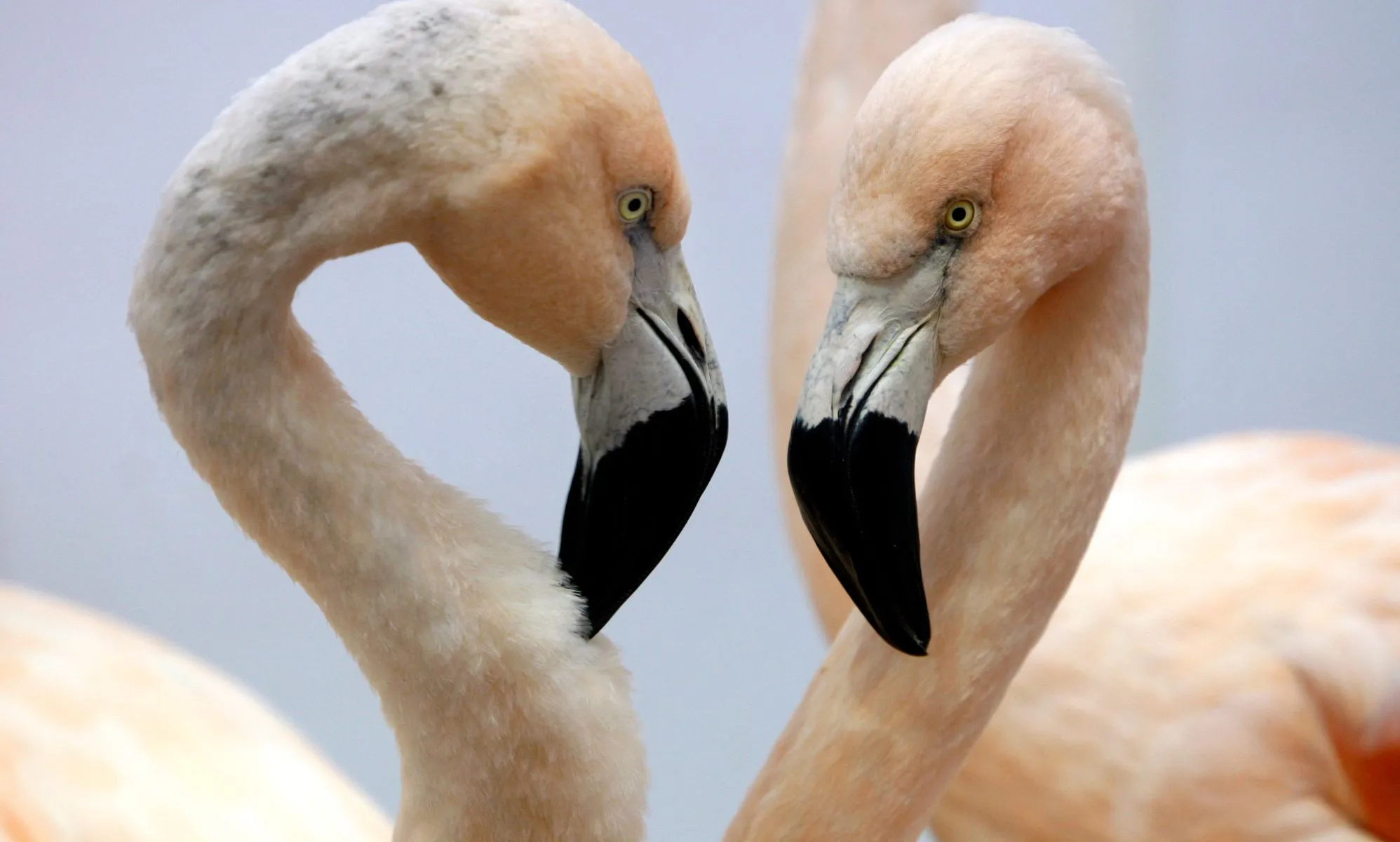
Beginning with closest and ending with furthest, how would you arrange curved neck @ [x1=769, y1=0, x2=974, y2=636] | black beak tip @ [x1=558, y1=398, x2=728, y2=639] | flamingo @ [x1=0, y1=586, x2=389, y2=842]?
black beak tip @ [x1=558, y1=398, x2=728, y2=639], flamingo @ [x1=0, y1=586, x2=389, y2=842], curved neck @ [x1=769, y1=0, x2=974, y2=636]

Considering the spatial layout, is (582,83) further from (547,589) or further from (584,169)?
(547,589)

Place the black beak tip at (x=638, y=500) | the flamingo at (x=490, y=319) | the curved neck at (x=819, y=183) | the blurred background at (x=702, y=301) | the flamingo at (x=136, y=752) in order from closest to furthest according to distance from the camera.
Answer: the flamingo at (x=490, y=319) < the black beak tip at (x=638, y=500) < the flamingo at (x=136, y=752) < the curved neck at (x=819, y=183) < the blurred background at (x=702, y=301)

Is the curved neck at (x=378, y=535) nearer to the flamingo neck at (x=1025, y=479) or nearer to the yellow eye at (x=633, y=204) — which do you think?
the yellow eye at (x=633, y=204)

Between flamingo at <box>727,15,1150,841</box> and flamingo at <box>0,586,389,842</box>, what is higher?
flamingo at <box>727,15,1150,841</box>

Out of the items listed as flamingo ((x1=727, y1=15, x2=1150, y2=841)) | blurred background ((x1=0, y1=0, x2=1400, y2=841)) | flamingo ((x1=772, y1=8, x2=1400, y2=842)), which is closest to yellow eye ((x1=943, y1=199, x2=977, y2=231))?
flamingo ((x1=727, y1=15, x2=1150, y2=841))

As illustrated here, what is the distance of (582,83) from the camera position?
3.01ft

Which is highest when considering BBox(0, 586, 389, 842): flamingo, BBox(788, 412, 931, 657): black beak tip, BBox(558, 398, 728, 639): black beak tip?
BBox(788, 412, 931, 657): black beak tip

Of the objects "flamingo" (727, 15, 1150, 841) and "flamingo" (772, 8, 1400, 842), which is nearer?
"flamingo" (727, 15, 1150, 841)

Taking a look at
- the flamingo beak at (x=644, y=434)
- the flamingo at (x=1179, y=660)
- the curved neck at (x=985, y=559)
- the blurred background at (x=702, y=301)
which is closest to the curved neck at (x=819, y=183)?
the flamingo at (x=1179, y=660)

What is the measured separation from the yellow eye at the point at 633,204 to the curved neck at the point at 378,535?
152mm

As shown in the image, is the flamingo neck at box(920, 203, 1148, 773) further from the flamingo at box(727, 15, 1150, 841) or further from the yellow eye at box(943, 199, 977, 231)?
the yellow eye at box(943, 199, 977, 231)

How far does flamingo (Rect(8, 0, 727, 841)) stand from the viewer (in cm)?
88

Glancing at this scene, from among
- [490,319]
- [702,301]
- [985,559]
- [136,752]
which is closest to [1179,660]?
[985,559]

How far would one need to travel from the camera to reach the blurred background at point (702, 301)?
230 centimetres
